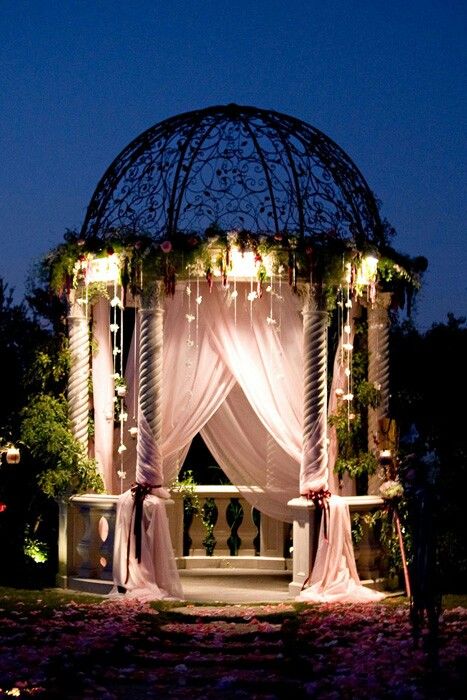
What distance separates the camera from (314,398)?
12742mm

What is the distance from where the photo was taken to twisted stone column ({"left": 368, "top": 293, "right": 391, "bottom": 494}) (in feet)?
45.2

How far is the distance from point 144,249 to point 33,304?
2941mm

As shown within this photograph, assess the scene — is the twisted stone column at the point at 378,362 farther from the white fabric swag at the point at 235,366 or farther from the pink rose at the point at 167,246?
the pink rose at the point at 167,246

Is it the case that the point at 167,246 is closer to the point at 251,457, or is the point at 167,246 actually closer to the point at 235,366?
the point at 235,366

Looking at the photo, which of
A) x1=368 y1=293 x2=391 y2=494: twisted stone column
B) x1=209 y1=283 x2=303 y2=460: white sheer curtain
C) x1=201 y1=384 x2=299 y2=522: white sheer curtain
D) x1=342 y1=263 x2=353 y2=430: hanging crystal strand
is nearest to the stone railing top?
x1=368 y1=293 x2=391 y2=494: twisted stone column

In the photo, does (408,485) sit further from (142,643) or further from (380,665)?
(142,643)

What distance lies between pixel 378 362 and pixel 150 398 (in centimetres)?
259

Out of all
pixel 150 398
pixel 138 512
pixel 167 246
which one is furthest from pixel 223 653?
pixel 167 246

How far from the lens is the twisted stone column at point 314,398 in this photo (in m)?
12.7

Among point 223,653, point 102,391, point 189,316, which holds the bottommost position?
point 223,653

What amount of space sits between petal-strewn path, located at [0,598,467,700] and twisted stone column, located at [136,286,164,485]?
1314 mm

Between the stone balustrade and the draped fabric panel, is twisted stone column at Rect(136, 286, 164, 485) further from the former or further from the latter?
the draped fabric panel

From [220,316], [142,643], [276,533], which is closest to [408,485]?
[142,643]

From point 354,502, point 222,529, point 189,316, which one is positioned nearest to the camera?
point 354,502
